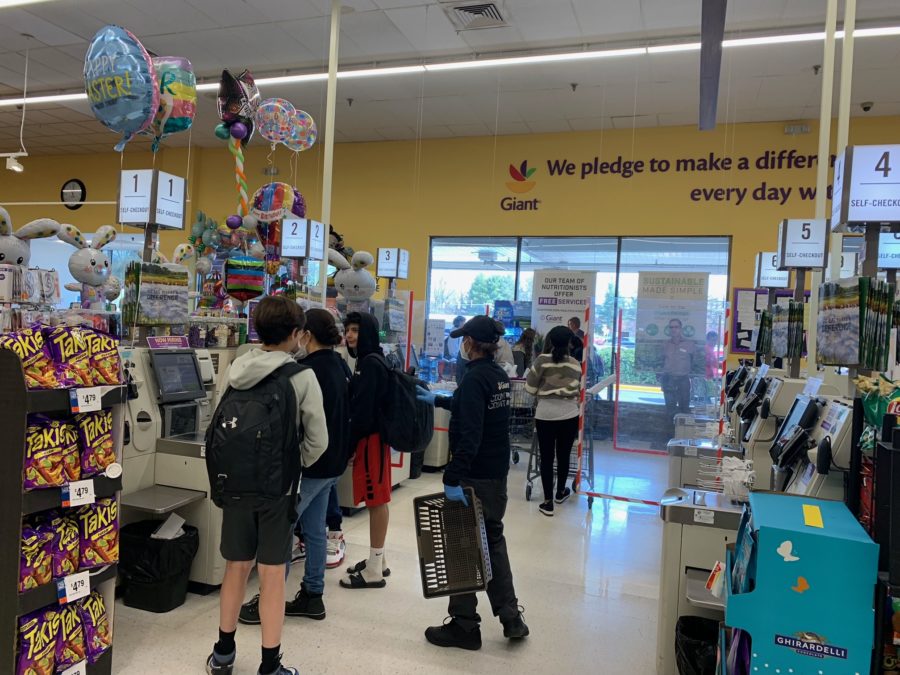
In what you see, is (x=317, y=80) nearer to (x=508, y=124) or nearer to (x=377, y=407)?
(x=508, y=124)

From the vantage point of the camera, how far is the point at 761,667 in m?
1.57

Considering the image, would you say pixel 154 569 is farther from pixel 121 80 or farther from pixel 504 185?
pixel 504 185

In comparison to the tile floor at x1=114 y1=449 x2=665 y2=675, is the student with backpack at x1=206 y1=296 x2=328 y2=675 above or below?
above

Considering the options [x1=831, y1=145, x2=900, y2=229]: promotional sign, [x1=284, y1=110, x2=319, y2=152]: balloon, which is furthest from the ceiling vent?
[x1=831, y1=145, x2=900, y2=229]: promotional sign

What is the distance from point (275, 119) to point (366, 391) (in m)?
2.97

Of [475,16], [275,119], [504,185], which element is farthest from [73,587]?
[504,185]

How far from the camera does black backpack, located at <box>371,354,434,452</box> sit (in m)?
3.35

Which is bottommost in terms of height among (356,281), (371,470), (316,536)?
(316,536)

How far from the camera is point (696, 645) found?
223 centimetres

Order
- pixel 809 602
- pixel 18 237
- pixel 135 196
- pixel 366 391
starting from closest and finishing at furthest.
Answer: pixel 809 602 < pixel 366 391 < pixel 135 196 < pixel 18 237

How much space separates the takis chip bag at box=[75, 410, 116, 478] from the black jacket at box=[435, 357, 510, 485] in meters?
1.36

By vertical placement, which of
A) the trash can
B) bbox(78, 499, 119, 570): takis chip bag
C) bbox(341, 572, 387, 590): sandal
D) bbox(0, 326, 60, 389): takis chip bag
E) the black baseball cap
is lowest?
bbox(341, 572, 387, 590): sandal

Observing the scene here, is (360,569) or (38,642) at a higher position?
(38,642)

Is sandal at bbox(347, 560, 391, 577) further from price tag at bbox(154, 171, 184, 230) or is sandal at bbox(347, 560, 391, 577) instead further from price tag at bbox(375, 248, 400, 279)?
price tag at bbox(375, 248, 400, 279)
